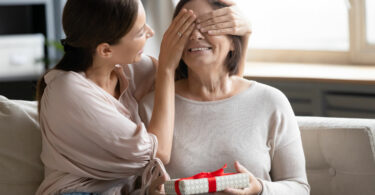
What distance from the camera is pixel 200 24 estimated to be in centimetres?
158

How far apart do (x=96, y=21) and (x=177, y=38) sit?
26cm

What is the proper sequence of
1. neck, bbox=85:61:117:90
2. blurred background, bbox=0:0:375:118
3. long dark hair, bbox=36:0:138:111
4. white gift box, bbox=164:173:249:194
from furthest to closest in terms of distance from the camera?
blurred background, bbox=0:0:375:118 → neck, bbox=85:61:117:90 → long dark hair, bbox=36:0:138:111 → white gift box, bbox=164:173:249:194

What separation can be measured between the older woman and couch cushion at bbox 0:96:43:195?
15.3 inches

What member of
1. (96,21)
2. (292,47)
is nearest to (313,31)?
(292,47)

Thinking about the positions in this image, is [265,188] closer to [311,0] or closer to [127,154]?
[127,154]

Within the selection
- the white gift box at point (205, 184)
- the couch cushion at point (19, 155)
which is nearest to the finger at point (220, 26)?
the white gift box at point (205, 184)

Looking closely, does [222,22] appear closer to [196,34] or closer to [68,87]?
A: [196,34]

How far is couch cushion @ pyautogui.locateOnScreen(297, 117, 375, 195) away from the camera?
5.59 feet

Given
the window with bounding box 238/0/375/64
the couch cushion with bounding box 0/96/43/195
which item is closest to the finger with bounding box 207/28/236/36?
the couch cushion with bounding box 0/96/43/195

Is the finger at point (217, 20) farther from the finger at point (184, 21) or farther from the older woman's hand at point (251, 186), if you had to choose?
the older woman's hand at point (251, 186)

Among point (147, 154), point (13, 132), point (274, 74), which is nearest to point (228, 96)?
point (147, 154)

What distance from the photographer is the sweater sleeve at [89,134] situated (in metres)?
1.42

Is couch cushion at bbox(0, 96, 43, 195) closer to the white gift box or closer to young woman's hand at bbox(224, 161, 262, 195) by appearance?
the white gift box

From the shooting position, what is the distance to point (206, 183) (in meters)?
1.32
